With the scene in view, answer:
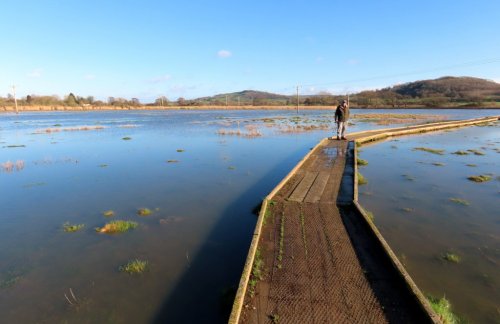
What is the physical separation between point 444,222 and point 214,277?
6.81 meters

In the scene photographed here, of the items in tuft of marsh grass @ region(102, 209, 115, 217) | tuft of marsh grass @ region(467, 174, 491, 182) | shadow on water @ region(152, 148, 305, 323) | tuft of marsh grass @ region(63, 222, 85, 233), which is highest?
tuft of marsh grass @ region(467, 174, 491, 182)

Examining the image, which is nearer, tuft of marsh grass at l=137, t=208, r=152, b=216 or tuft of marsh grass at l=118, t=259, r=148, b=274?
tuft of marsh grass at l=118, t=259, r=148, b=274

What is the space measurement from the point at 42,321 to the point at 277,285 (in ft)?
13.1

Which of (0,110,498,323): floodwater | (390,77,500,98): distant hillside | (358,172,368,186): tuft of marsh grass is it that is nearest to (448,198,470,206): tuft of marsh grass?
(0,110,498,323): floodwater

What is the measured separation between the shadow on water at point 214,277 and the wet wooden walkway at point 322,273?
0.74 m

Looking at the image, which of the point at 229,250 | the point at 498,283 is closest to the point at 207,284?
the point at 229,250

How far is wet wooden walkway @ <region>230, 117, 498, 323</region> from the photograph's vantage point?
14.2ft

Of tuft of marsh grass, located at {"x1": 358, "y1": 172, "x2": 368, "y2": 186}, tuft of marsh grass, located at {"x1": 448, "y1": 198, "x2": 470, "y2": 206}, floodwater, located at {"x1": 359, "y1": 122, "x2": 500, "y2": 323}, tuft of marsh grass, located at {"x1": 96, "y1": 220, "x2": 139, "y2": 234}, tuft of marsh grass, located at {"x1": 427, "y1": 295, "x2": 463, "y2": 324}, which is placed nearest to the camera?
tuft of marsh grass, located at {"x1": 427, "y1": 295, "x2": 463, "y2": 324}

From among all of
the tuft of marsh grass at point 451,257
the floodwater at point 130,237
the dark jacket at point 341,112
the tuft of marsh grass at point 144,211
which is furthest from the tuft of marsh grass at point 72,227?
the dark jacket at point 341,112

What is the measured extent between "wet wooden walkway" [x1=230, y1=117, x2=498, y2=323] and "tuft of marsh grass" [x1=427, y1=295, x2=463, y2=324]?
0.64 m

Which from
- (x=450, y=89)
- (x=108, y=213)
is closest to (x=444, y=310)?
(x=108, y=213)

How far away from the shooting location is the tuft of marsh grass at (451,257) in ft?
21.6

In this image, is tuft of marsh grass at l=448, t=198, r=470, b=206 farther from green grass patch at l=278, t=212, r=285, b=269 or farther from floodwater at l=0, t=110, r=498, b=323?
green grass patch at l=278, t=212, r=285, b=269

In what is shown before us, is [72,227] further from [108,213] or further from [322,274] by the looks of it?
[322,274]
